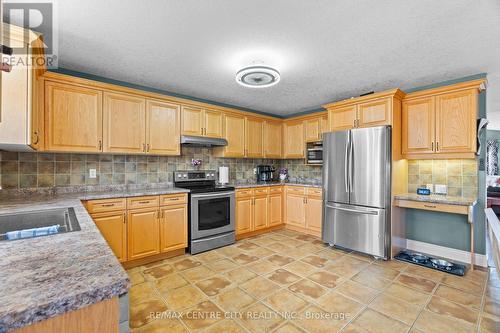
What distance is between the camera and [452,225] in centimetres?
327

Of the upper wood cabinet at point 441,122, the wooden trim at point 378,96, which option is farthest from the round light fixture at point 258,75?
the upper wood cabinet at point 441,122

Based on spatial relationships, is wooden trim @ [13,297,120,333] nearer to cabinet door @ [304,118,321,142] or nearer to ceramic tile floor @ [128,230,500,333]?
ceramic tile floor @ [128,230,500,333]

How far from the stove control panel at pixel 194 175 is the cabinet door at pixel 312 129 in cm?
198

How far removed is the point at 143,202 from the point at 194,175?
1166 mm

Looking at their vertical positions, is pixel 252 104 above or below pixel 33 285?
above

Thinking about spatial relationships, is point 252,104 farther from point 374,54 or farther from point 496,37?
point 496,37

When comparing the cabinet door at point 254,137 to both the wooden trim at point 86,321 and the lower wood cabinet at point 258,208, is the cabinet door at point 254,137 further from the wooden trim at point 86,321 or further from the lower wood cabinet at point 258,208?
the wooden trim at point 86,321

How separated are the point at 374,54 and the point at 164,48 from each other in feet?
7.15

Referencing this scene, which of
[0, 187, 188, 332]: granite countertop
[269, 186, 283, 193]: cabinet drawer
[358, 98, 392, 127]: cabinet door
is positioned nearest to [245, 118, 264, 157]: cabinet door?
[269, 186, 283, 193]: cabinet drawer

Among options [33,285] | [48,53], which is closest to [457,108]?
[33,285]

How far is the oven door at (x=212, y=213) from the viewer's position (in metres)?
3.47

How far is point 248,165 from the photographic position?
5.06 m

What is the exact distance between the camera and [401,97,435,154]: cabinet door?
3.22 m

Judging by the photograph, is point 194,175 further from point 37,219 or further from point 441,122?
point 441,122
